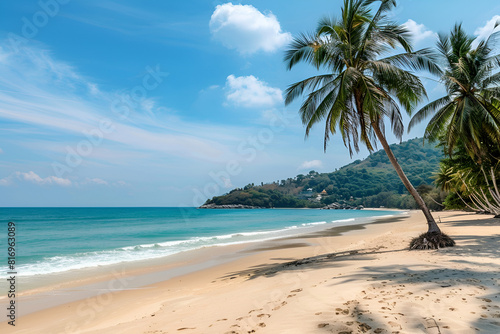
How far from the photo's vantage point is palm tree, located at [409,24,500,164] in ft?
41.5

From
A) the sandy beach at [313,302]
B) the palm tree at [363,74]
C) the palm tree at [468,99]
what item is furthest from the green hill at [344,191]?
the sandy beach at [313,302]

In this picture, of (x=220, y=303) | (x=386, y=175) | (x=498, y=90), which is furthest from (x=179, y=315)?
(x=386, y=175)

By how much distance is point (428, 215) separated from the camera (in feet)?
34.7

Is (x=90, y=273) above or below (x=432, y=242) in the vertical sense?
below

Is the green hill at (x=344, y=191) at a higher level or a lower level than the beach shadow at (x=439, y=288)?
higher

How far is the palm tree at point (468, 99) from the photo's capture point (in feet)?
41.5

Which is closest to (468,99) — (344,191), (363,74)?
(363,74)

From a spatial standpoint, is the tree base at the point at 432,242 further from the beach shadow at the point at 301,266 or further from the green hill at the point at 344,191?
the green hill at the point at 344,191

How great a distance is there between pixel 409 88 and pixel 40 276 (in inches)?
583

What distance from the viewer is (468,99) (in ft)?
42.7

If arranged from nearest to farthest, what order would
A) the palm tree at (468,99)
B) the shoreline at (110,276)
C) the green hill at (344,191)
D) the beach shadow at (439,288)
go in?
the beach shadow at (439,288) → the shoreline at (110,276) → the palm tree at (468,99) → the green hill at (344,191)

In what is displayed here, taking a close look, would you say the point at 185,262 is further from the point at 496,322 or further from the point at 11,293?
the point at 496,322

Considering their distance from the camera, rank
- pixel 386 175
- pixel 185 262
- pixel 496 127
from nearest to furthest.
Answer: pixel 496 127
pixel 185 262
pixel 386 175

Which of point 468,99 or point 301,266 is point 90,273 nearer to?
point 301,266
